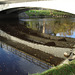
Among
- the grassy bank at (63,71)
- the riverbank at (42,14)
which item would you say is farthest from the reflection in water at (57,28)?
the riverbank at (42,14)

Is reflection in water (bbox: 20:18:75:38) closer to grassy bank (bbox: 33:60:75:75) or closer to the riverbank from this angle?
grassy bank (bbox: 33:60:75:75)

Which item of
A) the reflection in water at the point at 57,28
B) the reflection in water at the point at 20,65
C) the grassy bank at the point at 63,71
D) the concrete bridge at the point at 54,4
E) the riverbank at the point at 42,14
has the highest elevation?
the concrete bridge at the point at 54,4

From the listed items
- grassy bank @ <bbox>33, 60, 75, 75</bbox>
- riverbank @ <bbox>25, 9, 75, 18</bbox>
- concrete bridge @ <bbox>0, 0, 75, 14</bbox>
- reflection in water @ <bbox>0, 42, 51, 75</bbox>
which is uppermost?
concrete bridge @ <bbox>0, 0, 75, 14</bbox>

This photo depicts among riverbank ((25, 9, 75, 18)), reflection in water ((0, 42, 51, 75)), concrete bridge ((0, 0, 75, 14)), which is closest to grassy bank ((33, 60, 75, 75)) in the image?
reflection in water ((0, 42, 51, 75))

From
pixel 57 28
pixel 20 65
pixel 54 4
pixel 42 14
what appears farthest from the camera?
pixel 42 14

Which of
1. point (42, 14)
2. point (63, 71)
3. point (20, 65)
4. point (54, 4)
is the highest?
point (54, 4)

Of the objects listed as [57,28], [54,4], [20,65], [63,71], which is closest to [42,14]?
[57,28]

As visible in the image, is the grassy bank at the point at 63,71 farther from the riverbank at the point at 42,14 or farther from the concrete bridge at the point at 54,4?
the riverbank at the point at 42,14

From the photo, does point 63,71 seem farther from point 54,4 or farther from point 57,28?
point 57,28

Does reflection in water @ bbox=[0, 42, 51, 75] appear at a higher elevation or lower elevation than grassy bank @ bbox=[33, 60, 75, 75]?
lower

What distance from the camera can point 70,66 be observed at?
395 centimetres

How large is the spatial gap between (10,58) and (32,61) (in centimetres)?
140

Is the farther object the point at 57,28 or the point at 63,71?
the point at 57,28

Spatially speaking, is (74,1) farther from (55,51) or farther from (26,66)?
(26,66)
